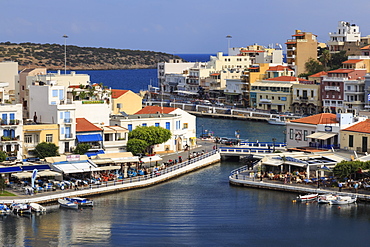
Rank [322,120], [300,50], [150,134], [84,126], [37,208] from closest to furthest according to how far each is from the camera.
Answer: [37,208], [84,126], [322,120], [150,134], [300,50]

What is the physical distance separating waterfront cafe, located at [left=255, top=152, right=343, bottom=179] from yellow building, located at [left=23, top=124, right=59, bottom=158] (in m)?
14.2

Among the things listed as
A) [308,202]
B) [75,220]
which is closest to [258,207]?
[308,202]

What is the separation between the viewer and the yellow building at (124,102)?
73.5 m

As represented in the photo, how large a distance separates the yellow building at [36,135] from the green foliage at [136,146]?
17.2 feet

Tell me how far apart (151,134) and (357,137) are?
48.8ft

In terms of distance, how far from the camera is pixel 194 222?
41.6 meters

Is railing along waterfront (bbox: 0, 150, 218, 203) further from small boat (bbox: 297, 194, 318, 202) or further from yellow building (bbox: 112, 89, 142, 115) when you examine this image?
yellow building (bbox: 112, 89, 142, 115)

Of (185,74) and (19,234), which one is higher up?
(185,74)

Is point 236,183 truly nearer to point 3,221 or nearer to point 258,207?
point 258,207

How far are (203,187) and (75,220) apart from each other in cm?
1137

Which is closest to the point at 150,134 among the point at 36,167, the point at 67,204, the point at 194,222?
the point at 36,167

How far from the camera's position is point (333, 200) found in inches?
1767

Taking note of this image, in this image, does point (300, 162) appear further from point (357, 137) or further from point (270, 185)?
point (357, 137)

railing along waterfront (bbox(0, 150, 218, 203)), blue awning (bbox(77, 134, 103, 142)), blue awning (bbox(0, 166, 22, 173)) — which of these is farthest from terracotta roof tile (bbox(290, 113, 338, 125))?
blue awning (bbox(0, 166, 22, 173))
